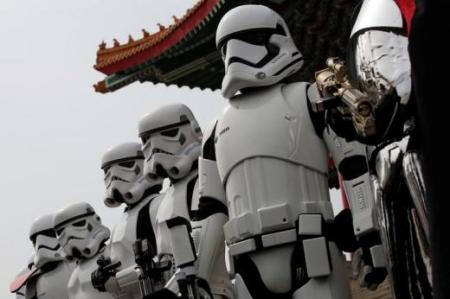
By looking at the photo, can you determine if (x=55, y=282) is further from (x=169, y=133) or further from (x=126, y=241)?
(x=169, y=133)

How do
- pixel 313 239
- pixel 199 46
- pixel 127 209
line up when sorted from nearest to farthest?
pixel 313 239
pixel 127 209
pixel 199 46

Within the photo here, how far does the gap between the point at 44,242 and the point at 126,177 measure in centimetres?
188

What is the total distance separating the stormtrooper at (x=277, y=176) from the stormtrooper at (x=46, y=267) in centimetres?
382

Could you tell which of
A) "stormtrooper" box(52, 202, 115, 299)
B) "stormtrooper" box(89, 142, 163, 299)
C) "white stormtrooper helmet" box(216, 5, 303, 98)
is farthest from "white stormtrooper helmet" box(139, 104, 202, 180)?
Answer: "stormtrooper" box(52, 202, 115, 299)

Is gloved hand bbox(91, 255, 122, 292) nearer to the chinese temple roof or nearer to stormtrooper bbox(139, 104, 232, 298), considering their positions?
stormtrooper bbox(139, 104, 232, 298)

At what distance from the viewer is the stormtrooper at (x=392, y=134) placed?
6.87ft

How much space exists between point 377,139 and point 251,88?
2288 millimetres

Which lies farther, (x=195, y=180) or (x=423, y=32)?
(x=195, y=180)

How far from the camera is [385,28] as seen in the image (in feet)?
7.38

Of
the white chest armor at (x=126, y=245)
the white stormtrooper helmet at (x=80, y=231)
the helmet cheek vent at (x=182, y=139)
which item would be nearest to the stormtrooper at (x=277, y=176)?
the helmet cheek vent at (x=182, y=139)

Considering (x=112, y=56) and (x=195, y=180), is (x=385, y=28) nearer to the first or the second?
(x=195, y=180)

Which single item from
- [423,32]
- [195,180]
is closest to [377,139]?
[423,32]

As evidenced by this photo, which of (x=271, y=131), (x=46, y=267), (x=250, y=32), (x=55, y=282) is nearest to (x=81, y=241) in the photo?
(x=55, y=282)

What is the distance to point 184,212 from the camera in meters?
5.49
